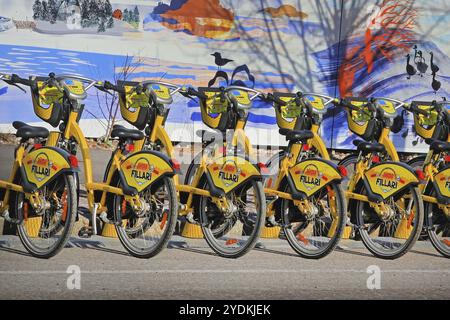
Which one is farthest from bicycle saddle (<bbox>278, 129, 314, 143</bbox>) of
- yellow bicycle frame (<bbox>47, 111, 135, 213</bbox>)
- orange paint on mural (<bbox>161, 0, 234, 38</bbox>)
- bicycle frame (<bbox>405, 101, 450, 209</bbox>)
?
orange paint on mural (<bbox>161, 0, 234, 38</bbox>)

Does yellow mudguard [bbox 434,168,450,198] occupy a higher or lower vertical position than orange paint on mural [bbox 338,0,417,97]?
lower

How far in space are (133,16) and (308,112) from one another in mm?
5820

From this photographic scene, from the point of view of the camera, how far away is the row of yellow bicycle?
23.7ft

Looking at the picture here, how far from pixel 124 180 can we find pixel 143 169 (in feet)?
0.69

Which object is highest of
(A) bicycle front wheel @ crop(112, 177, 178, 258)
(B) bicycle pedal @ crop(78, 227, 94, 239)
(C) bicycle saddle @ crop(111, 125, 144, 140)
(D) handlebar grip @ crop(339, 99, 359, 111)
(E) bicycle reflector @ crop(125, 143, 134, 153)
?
(D) handlebar grip @ crop(339, 99, 359, 111)

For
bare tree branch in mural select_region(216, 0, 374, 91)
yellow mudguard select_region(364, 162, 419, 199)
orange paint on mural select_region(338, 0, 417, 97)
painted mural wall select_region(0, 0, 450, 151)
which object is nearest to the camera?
yellow mudguard select_region(364, 162, 419, 199)

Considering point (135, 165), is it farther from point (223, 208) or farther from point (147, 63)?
point (147, 63)

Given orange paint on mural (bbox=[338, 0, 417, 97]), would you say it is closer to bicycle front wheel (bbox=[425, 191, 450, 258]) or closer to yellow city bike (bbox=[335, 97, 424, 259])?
yellow city bike (bbox=[335, 97, 424, 259])

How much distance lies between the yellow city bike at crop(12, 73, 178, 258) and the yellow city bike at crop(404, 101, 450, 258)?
6.16ft

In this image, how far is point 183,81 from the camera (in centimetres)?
1366

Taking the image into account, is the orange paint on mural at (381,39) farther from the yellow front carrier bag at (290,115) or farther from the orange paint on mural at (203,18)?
the yellow front carrier bag at (290,115)

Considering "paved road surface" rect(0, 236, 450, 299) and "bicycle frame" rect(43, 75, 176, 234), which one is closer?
"paved road surface" rect(0, 236, 450, 299)

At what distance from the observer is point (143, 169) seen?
7199 mm
